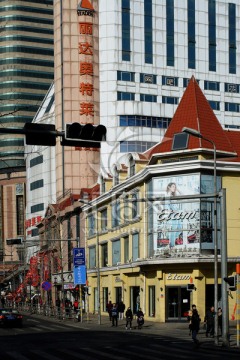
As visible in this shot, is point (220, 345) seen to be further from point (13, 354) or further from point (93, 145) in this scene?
point (93, 145)

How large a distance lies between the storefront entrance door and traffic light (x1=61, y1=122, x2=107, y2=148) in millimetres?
42673

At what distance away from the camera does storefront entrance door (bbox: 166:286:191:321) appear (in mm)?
57625

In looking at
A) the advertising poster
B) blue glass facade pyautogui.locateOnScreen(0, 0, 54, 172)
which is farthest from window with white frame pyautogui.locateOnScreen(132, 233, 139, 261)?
blue glass facade pyautogui.locateOnScreen(0, 0, 54, 172)

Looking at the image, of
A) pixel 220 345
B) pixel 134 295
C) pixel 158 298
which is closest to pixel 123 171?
pixel 134 295

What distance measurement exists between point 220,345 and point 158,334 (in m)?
10.1

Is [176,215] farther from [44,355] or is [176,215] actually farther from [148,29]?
[148,29]

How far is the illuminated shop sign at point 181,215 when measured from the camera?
56719 mm

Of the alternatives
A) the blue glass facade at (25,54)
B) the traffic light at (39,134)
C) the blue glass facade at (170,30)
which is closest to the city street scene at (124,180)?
the traffic light at (39,134)

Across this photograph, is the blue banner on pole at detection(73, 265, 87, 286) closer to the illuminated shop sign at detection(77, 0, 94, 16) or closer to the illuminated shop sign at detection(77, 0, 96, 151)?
the illuminated shop sign at detection(77, 0, 96, 151)

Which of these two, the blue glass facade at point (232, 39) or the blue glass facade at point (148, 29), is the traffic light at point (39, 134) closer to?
the blue glass facade at point (148, 29)

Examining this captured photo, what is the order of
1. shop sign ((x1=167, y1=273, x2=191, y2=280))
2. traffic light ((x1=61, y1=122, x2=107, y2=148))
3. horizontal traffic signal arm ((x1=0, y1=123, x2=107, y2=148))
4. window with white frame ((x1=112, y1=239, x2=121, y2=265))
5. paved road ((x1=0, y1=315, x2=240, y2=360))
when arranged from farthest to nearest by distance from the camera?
window with white frame ((x1=112, y1=239, x2=121, y2=265)) < shop sign ((x1=167, y1=273, x2=191, y2=280)) < paved road ((x1=0, y1=315, x2=240, y2=360)) < traffic light ((x1=61, y1=122, x2=107, y2=148)) < horizontal traffic signal arm ((x1=0, y1=123, x2=107, y2=148))

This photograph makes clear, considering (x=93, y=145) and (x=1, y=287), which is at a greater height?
(x=93, y=145)

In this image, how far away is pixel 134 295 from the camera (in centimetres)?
6688

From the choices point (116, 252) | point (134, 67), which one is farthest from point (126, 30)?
point (116, 252)
